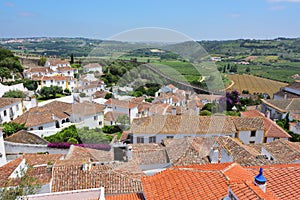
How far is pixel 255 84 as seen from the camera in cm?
4053

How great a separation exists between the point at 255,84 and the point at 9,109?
37.1 metres

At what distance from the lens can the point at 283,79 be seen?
42406 mm

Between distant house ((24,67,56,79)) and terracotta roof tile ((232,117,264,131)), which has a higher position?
distant house ((24,67,56,79))

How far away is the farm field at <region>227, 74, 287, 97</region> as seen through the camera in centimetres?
3584

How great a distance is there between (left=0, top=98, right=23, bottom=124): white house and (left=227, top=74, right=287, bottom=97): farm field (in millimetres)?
27606

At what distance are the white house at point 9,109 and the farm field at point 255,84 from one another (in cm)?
2761

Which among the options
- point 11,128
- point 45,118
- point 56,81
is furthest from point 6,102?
point 56,81

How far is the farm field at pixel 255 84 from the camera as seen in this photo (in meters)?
35.8

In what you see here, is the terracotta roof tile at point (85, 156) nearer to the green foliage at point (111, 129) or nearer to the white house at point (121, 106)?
the green foliage at point (111, 129)

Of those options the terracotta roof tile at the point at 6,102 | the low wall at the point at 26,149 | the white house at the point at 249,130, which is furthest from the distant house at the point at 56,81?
the white house at the point at 249,130

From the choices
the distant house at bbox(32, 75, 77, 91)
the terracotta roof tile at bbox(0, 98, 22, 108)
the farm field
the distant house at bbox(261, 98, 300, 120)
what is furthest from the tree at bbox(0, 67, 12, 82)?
the farm field

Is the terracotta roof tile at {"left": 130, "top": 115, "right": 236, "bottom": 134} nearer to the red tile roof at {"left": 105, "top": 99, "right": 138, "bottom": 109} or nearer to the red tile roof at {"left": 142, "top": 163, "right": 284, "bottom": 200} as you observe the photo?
the red tile roof at {"left": 105, "top": 99, "right": 138, "bottom": 109}

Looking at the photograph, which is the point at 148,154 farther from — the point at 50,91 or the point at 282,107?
the point at 50,91

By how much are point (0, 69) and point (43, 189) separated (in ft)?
91.0
